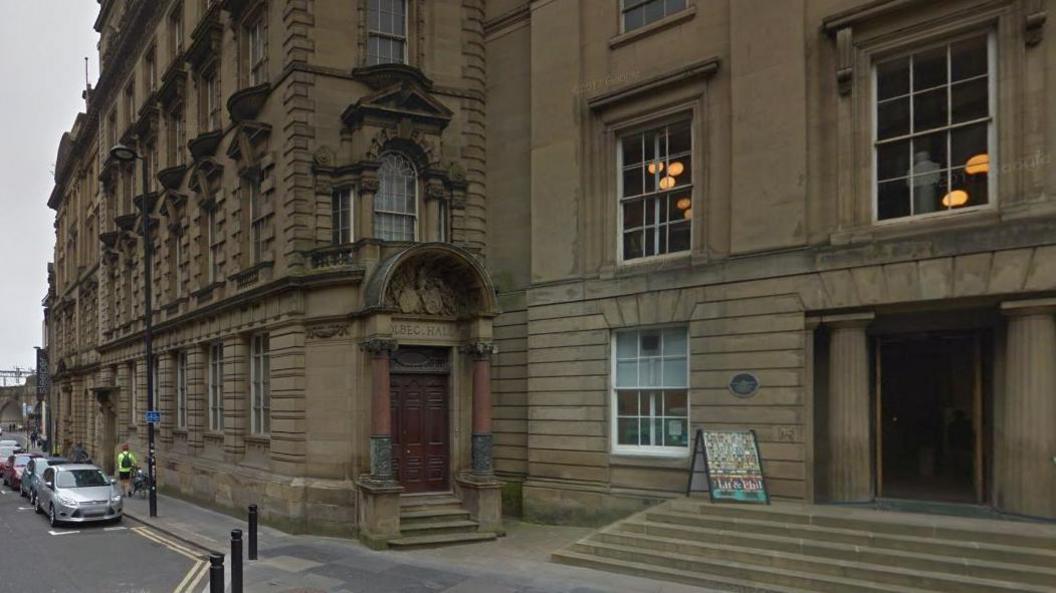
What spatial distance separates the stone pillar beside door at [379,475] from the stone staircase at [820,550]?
3.68 m

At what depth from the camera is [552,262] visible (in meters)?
16.5

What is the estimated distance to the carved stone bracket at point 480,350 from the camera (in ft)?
52.5

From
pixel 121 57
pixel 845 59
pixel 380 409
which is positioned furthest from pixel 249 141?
pixel 121 57

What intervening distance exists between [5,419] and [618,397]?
4990 inches

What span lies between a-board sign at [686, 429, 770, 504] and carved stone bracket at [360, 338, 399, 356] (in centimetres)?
667

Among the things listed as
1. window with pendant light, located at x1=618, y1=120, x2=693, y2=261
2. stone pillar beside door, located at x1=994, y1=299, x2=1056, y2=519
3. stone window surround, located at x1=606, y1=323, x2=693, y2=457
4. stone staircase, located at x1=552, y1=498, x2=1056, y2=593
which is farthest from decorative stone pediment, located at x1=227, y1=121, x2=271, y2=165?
stone pillar beside door, located at x1=994, y1=299, x2=1056, y2=519

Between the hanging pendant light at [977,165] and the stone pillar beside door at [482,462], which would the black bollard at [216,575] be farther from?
the hanging pendant light at [977,165]

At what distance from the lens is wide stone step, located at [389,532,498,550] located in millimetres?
13922

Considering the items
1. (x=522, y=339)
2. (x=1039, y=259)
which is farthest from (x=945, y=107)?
(x=522, y=339)

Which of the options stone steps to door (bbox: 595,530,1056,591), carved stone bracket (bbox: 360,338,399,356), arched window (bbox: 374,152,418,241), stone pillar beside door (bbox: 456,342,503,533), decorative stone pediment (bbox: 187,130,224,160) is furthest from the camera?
decorative stone pediment (bbox: 187,130,224,160)

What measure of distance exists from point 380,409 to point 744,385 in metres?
7.48

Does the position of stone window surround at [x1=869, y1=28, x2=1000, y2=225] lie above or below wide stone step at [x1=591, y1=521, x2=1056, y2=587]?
above

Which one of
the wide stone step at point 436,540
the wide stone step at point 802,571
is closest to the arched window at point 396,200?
the wide stone step at point 436,540

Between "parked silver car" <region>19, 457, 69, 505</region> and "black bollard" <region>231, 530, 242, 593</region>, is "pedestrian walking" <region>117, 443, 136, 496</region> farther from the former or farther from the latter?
"black bollard" <region>231, 530, 242, 593</region>
